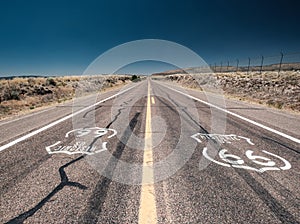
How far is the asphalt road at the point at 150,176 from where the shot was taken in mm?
2324

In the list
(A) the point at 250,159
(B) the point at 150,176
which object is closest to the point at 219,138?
(A) the point at 250,159

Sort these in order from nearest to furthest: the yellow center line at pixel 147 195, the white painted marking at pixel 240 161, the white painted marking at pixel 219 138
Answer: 1. the yellow center line at pixel 147 195
2. the white painted marking at pixel 240 161
3. the white painted marking at pixel 219 138

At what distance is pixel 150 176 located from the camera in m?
A: 3.21

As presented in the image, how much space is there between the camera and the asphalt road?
2324 mm

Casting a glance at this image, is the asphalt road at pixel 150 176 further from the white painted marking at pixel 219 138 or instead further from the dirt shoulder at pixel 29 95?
the dirt shoulder at pixel 29 95

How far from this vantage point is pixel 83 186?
114 inches

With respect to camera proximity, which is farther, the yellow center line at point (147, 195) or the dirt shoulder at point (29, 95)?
the dirt shoulder at point (29, 95)

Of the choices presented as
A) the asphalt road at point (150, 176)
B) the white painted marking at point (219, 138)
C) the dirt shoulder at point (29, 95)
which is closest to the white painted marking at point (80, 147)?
the asphalt road at point (150, 176)

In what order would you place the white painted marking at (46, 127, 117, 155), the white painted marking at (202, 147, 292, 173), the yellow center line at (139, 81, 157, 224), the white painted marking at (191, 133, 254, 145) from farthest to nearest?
1. the white painted marking at (191, 133, 254, 145)
2. the white painted marking at (46, 127, 117, 155)
3. the white painted marking at (202, 147, 292, 173)
4. the yellow center line at (139, 81, 157, 224)

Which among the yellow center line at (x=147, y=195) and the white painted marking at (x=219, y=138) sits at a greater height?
the yellow center line at (x=147, y=195)

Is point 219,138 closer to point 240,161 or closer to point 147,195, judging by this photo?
point 240,161

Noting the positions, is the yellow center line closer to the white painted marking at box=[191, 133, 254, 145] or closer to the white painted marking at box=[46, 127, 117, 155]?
the white painted marking at box=[46, 127, 117, 155]

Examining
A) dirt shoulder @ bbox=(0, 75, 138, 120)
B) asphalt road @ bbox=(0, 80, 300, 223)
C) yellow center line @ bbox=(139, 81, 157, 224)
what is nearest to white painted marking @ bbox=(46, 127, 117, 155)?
asphalt road @ bbox=(0, 80, 300, 223)

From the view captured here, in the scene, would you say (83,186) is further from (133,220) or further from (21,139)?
(21,139)
